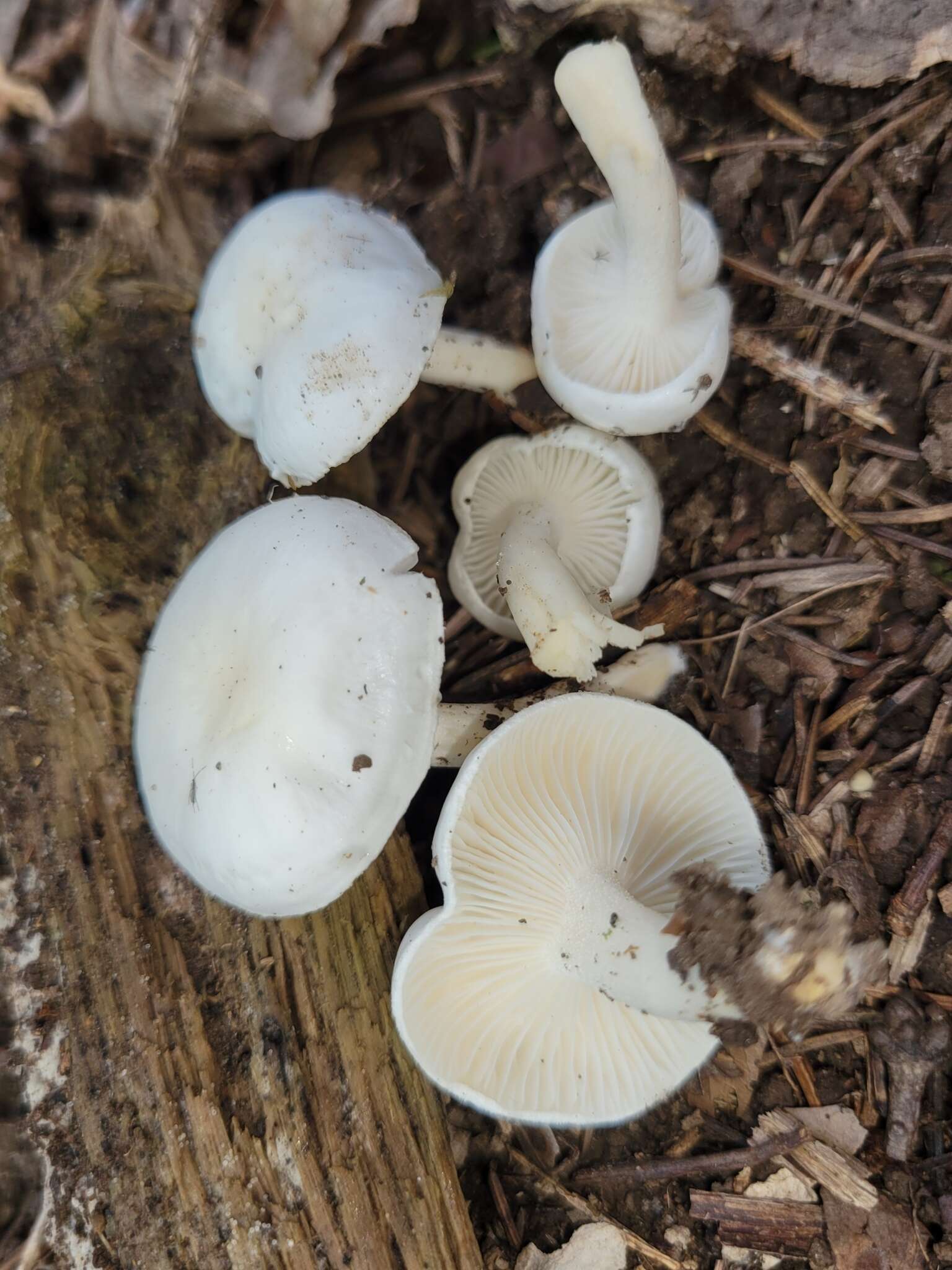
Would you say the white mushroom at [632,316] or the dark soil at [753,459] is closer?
the white mushroom at [632,316]

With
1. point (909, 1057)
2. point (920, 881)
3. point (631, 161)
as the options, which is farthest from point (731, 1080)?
point (631, 161)

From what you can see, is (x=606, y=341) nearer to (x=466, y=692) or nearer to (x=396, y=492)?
(x=396, y=492)

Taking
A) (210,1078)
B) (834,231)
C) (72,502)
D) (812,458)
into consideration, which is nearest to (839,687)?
(812,458)

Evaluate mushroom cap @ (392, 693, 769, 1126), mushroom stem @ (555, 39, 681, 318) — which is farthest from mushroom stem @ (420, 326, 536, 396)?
mushroom cap @ (392, 693, 769, 1126)

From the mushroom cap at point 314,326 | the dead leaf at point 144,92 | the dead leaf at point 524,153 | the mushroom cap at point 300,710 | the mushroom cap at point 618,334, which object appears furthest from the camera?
the dead leaf at point 524,153

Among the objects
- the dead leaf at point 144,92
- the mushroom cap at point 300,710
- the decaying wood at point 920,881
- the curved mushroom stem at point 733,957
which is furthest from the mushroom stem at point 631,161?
the decaying wood at point 920,881

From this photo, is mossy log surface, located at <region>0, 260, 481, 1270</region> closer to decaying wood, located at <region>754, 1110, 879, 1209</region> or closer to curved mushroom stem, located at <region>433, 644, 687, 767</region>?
curved mushroom stem, located at <region>433, 644, 687, 767</region>

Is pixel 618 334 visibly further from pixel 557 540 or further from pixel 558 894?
pixel 558 894

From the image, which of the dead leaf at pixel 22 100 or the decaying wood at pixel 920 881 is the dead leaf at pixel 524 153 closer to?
the dead leaf at pixel 22 100
